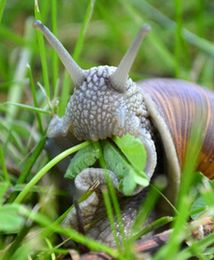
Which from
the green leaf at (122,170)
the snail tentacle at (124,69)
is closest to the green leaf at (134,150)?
the green leaf at (122,170)

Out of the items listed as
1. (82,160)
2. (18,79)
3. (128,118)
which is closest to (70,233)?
(82,160)

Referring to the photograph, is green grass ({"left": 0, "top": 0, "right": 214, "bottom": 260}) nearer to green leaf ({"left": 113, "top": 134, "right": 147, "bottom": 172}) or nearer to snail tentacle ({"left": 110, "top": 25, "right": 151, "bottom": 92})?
green leaf ({"left": 113, "top": 134, "right": 147, "bottom": 172})

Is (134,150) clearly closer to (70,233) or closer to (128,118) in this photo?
(128,118)

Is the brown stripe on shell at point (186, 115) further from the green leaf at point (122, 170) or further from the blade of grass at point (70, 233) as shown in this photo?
the blade of grass at point (70, 233)

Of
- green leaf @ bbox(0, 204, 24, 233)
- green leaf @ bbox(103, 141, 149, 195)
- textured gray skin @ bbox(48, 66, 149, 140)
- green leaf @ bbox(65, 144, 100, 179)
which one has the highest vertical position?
textured gray skin @ bbox(48, 66, 149, 140)

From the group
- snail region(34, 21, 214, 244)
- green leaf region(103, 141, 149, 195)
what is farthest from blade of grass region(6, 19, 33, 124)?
green leaf region(103, 141, 149, 195)

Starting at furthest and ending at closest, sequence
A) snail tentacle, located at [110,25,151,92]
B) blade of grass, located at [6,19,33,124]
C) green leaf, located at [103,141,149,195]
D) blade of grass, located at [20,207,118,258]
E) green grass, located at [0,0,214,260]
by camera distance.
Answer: blade of grass, located at [6,19,33,124], snail tentacle, located at [110,25,151,92], green leaf, located at [103,141,149,195], green grass, located at [0,0,214,260], blade of grass, located at [20,207,118,258]
